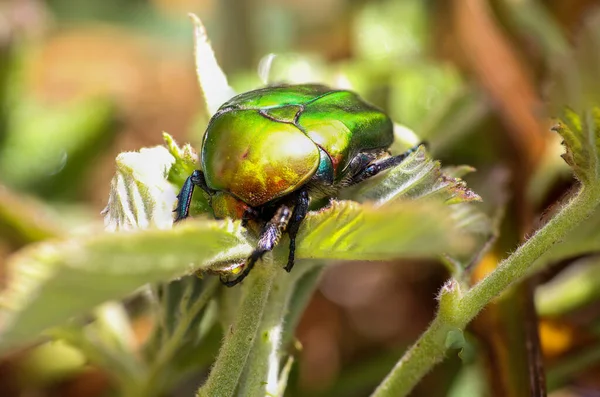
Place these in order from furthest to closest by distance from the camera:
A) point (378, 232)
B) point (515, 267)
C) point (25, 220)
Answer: point (25, 220)
point (515, 267)
point (378, 232)

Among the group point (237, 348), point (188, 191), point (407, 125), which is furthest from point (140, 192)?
point (407, 125)

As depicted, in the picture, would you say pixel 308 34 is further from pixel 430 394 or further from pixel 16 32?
pixel 430 394

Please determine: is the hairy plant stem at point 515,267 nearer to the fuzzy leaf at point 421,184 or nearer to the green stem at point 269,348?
the fuzzy leaf at point 421,184

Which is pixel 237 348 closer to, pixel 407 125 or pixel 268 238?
pixel 268 238

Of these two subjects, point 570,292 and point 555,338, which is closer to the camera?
point 555,338

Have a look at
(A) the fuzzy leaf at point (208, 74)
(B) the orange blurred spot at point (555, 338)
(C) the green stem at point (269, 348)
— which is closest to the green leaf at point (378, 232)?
(C) the green stem at point (269, 348)

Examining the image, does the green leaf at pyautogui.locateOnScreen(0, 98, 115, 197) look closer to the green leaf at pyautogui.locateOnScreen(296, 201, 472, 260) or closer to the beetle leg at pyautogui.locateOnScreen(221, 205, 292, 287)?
the beetle leg at pyautogui.locateOnScreen(221, 205, 292, 287)

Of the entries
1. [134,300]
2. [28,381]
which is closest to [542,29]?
[134,300]
